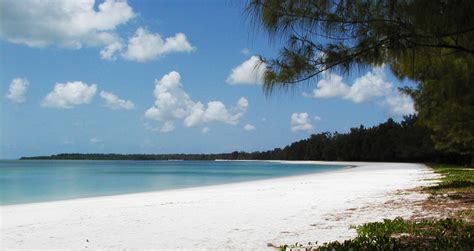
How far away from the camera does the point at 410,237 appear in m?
6.22

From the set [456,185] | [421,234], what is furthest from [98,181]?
[421,234]

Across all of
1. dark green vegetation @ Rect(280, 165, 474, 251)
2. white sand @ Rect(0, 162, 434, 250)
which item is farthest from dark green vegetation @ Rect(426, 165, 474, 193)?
dark green vegetation @ Rect(280, 165, 474, 251)

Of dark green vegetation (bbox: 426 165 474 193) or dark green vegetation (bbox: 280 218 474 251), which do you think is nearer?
dark green vegetation (bbox: 280 218 474 251)

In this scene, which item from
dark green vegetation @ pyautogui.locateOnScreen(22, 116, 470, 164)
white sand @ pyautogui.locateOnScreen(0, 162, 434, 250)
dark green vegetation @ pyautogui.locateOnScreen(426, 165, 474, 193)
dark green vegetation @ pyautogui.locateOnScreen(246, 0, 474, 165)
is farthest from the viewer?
dark green vegetation @ pyautogui.locateOnScreen(22, 116, 470, 164)

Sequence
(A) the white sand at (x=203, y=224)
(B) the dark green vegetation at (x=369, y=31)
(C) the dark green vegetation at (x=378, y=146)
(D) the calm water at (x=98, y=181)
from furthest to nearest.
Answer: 1. (C) the dark green vegetation at (x=378, y=146)
2. (D) the calm water at (x=98, y=181)
3. (A) the white sand at (x=203, y=224)
4. (B) the dark green vegetation at (x=369, y=31)

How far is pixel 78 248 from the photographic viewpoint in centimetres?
668

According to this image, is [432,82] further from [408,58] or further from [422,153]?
[422,153]

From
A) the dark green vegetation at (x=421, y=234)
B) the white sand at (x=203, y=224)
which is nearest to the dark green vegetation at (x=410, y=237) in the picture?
the dark green vegetation at (x=421, y=234)

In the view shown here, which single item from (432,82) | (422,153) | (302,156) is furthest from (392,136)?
(432,82)

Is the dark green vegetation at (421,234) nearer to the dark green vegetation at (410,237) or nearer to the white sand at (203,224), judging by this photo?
the dark green vegetation at (410,237)

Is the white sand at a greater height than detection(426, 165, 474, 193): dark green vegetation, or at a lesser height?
lesser

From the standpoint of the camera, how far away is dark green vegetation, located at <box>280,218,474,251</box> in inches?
206

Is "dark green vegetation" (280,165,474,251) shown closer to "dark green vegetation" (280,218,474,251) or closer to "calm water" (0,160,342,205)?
"dark green vegetation" (280,218,474,251)

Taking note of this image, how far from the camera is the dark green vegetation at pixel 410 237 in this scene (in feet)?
17.1
